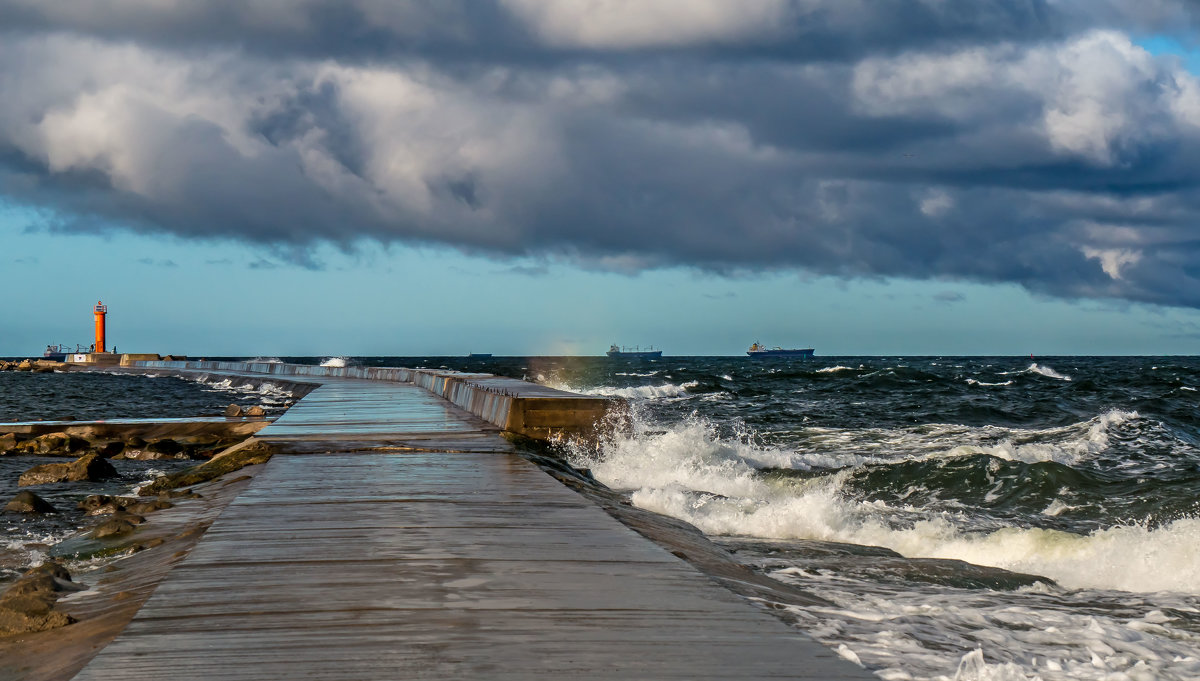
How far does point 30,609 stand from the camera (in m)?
4.65

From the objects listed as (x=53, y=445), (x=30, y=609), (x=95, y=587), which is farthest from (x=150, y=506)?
(x=53, y=445)

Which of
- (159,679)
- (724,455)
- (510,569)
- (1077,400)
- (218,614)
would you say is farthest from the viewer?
(1077,400)

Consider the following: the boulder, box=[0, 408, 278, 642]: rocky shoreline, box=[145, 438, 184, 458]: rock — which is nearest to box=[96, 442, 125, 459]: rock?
box=[0, 408, 278, 642]: rocky shoreline

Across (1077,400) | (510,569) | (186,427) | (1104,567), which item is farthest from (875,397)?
(510,569)

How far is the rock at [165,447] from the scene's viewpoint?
17.5 meters

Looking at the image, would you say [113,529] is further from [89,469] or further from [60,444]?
[60,444]

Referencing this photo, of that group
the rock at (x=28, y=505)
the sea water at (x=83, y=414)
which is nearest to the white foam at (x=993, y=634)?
the sea water at (x=83, y=414)

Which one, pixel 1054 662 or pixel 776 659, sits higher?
pixel 776 659

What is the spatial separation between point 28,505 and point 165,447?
7445mm

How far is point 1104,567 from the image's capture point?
912cm

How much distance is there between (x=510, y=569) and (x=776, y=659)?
1818 millimetres

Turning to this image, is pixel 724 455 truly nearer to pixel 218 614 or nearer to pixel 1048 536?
pixel 1048 536

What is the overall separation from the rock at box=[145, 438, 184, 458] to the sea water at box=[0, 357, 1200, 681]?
806 centimetres

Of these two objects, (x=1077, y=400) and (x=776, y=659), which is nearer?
(x=776, y=659)
